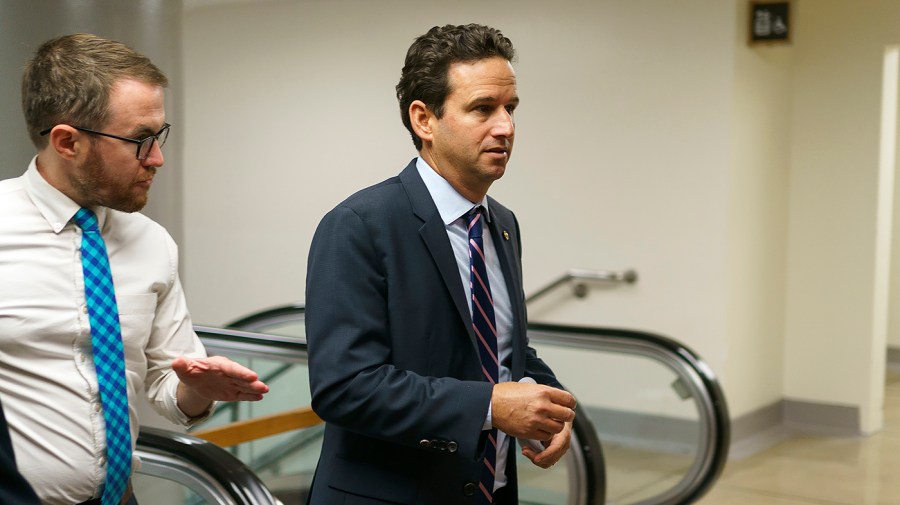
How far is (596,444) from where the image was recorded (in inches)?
160

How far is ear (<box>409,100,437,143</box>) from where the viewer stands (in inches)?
81.4

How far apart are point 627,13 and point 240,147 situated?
3.35 metres

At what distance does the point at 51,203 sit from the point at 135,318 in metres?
0.23

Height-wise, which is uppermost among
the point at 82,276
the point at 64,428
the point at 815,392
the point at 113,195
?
the point at 113,195

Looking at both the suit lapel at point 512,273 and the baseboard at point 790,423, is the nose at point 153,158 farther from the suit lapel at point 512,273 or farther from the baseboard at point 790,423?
the baseboard at point 790,423

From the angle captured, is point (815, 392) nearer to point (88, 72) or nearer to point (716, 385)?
point (716, 385)

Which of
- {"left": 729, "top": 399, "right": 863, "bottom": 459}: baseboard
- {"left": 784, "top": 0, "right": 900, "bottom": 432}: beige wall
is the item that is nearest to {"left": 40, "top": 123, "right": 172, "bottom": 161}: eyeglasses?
{"left": 729, "top": 399, "right": 863, "bottom": 459}: baseboard

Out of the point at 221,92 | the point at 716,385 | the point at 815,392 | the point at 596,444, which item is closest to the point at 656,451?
the point at 716,385

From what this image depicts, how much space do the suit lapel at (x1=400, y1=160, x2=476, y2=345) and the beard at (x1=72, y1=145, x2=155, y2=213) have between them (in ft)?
1.68

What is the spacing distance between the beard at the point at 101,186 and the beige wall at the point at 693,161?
5054 mm

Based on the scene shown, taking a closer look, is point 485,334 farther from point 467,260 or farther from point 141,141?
point 141,141

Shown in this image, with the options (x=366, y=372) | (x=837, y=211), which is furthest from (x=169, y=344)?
(x=837, y=211)

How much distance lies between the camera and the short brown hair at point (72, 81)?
1.72 m

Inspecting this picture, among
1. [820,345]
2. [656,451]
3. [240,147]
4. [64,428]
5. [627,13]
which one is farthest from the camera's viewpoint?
[240,147]
